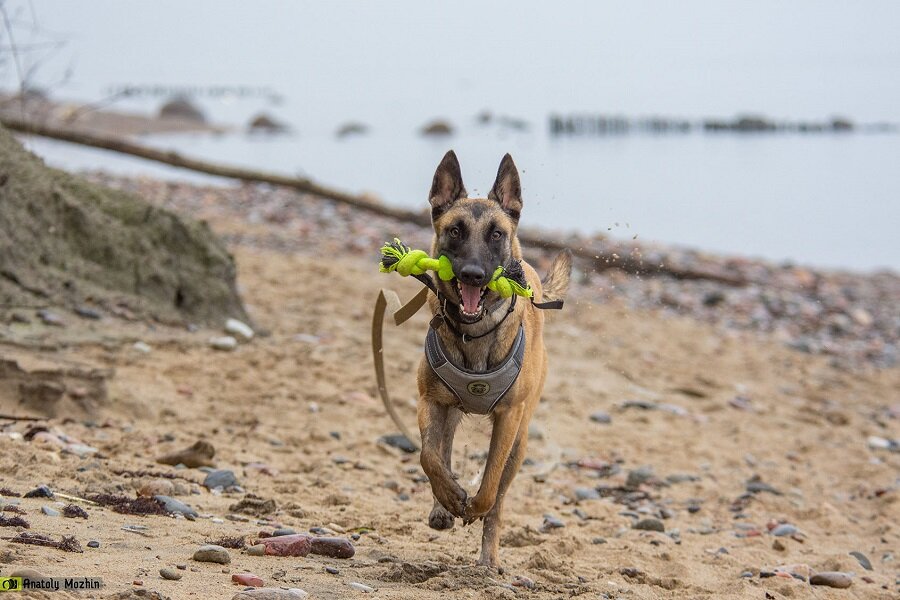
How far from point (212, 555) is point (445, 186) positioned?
2198 millimetres

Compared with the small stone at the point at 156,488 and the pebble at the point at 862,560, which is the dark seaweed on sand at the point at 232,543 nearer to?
the small stone at the point at 156,488

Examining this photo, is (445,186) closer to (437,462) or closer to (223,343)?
(437,462)

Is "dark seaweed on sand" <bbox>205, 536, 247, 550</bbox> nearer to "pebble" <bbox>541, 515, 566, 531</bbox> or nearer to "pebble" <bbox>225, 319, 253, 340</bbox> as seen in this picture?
"pebble" <bbox>541, 515, 566, 531</bbox>

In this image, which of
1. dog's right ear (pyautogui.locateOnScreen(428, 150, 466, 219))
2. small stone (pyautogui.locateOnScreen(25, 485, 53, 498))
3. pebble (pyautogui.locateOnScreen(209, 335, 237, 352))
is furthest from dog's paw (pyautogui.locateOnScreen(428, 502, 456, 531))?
pebble (pyautogui.locateOnScreen(209, 335, 237, 352))

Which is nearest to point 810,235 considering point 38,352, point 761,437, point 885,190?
point 885,190

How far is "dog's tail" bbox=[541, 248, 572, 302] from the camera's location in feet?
22.9

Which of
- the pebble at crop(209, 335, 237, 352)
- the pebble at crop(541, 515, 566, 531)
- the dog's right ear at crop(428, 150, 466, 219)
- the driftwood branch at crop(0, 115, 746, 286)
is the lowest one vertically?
the pebble at crop(541, 515, 566, 531)

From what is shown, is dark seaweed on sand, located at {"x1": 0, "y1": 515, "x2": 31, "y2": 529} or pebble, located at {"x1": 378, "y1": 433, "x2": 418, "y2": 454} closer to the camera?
dark seaweed on sand, located at {"x1": 0, "y1": 515, "x2": 31, "y2": 529}

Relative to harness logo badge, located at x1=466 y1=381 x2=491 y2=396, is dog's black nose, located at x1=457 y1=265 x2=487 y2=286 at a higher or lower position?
higher

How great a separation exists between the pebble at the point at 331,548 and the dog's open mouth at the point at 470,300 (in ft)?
4.17

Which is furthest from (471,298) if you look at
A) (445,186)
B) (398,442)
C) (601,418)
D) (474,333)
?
(601,418)

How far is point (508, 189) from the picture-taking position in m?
5.85

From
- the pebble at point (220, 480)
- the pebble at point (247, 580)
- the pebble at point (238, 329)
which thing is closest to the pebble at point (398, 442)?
the pebble at point (220, 480)

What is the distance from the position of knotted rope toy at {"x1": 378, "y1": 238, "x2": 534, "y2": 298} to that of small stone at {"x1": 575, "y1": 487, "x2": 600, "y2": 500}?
264 cm
